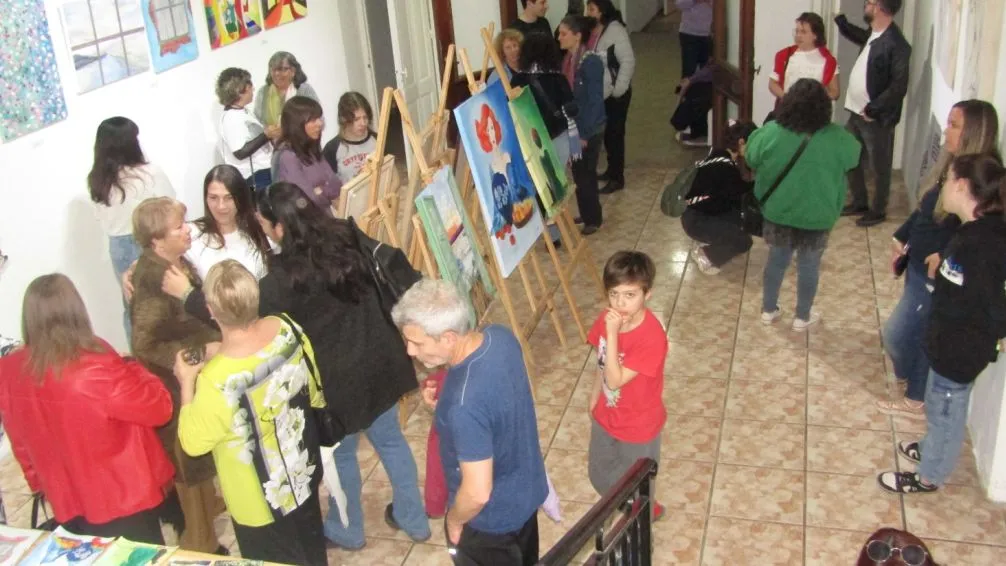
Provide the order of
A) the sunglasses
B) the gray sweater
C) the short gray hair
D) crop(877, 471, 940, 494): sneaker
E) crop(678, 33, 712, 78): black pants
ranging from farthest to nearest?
crop(678, 33, 712, 78): black pants
the gray sweater
crop(877, 471, 940, 494): sneaker
the short gray hair
the sunglasses

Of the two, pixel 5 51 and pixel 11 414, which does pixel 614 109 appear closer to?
pixel 5 51

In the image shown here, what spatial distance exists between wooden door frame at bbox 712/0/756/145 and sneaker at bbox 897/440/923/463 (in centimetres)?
357

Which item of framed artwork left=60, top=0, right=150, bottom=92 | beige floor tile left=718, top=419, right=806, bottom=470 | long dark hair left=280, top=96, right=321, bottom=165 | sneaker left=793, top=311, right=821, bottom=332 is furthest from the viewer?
sneaker left=793, top=311, right=821, bottom=332

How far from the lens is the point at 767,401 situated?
4719 mm

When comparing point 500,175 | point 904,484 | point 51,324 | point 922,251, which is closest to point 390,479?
point 51,324

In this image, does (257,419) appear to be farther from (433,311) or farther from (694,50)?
(694,50)

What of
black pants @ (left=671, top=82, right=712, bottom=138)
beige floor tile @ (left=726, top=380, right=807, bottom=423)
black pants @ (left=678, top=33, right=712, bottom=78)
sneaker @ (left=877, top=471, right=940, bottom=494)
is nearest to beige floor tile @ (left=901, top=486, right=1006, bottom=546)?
sneaker @ (left=877, top=471, right=940, bottom=494)

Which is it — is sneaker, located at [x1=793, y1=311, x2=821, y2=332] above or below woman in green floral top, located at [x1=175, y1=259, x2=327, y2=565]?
below

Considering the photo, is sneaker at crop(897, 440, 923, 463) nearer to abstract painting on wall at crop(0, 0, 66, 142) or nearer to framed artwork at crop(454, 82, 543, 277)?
framed artwork at crop(454, 82, 543, 277)

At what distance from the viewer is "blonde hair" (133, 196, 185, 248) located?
3.52 m

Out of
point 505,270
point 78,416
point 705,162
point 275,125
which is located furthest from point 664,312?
point 78,416

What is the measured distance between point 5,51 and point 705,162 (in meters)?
3.82

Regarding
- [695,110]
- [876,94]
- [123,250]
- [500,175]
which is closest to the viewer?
[500,175]

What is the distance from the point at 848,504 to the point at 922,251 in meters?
1.10
